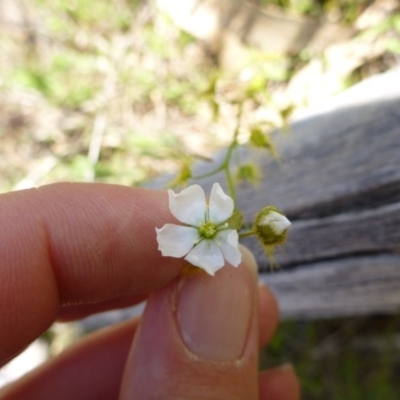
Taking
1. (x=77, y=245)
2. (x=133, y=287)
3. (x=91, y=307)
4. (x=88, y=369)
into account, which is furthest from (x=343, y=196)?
(x=88, y=369)

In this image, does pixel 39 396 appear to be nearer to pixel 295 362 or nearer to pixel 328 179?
pixel 328 179

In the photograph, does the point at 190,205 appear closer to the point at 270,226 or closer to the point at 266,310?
the point at 270,226

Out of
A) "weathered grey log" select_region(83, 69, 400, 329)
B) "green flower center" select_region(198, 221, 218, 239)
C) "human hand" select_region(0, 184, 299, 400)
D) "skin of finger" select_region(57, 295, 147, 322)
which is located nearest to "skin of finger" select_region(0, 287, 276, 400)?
"skin of finger" select_region(57, 295, 147, 322)

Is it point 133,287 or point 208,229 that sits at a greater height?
point 208,229

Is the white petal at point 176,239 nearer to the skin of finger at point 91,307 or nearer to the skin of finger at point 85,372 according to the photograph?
the skin of finger at point 91,307

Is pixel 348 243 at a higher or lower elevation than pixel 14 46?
lower

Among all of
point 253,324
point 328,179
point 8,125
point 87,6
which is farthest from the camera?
point 8,125

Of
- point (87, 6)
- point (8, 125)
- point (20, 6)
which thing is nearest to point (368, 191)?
point (87, 6)
